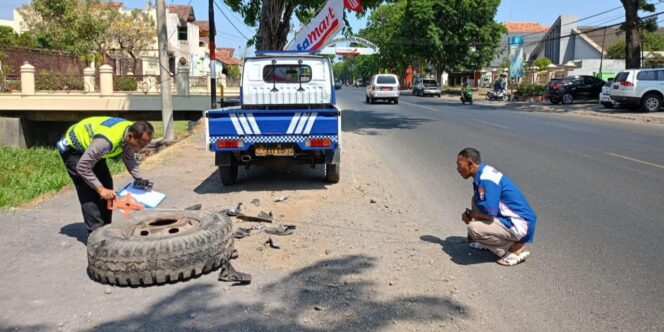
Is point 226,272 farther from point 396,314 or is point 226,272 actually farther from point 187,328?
point 396,314

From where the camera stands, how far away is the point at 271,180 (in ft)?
29.4

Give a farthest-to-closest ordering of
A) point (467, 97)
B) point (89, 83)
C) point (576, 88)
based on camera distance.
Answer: point (467, 97) → point (576, 88) → point (89, 83)

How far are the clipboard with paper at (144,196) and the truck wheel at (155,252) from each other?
0.73ft

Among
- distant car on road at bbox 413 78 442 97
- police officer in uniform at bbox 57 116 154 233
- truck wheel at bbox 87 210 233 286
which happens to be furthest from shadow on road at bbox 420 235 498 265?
distant car on road at bbox 413 78 442 97

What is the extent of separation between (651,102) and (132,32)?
35.3 meters

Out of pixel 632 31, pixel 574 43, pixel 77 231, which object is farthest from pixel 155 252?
pixel 574 43

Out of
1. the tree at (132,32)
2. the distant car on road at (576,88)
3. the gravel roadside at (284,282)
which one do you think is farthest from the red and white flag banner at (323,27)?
the tree at (132,32)

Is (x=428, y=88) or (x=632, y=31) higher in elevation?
(x=632, y=31)

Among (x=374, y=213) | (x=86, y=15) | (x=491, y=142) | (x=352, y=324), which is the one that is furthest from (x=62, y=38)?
(x=352, y=324)

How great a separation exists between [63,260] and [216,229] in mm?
1489

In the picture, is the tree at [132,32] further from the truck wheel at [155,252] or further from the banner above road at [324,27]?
the truck wheel at [155,252]

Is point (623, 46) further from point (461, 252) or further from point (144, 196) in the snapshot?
point (144, 196)

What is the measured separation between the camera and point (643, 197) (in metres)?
7.42

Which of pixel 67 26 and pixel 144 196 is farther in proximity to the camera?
pixel 67 26
